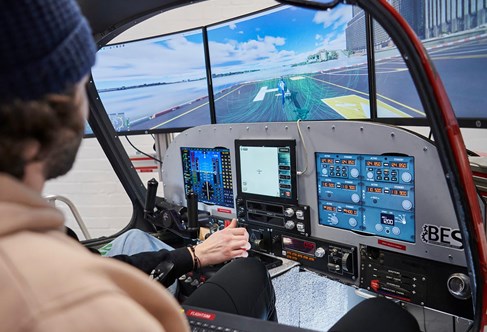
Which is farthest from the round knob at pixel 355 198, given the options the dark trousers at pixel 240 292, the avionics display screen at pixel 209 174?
the avionics display screen at pixel 209 174

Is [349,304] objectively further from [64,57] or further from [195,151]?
[64,57]

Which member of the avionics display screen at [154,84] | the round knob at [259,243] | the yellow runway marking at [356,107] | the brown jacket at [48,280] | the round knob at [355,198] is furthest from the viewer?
the avionics display screen at [154,84]

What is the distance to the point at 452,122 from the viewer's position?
0.86 metres

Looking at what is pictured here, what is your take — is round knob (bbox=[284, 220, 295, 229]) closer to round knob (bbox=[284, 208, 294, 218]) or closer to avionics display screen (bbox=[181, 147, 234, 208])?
round knob (bbox=[284, 208, 294, 218])

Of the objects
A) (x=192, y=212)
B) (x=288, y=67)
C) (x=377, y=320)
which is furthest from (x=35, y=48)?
(x=288, y=67)

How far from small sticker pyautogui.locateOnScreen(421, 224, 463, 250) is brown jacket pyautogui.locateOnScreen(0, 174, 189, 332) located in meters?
0.85

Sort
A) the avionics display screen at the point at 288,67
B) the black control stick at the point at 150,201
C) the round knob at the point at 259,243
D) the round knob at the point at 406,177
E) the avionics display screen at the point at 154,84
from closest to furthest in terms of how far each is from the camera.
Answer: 1. the round knob at the point at 406,177
2. the round knob at the point at 259,243
3. the avionics display screen at the point at 288,67
4. the black control stick at the point at 150,201
5. the avionics display screen at the point at 154,84

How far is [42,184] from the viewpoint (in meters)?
0.48

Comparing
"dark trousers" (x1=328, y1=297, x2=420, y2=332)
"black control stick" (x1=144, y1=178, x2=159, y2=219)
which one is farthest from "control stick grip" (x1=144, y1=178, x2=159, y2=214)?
"dark trousers" (x1=328, y1=297, x2=420, y2=332)

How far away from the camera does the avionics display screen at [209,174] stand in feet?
5.07

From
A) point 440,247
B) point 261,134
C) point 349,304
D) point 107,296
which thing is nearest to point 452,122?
point 440,247

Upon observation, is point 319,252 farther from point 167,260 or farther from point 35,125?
point 35,125

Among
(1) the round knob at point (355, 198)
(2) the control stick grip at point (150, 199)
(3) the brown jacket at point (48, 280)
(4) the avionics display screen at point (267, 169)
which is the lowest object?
(2) the control stick grip at point (150, 199)

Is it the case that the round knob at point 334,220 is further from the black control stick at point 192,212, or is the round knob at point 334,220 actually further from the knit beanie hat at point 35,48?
the knit beanie hat at point 35,48
